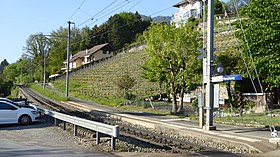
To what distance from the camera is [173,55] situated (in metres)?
30.0

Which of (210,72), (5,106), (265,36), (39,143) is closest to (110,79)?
(265,36)

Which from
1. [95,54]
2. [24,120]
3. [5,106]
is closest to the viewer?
[5,106]

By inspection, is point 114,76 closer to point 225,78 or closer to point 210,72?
point 210,72

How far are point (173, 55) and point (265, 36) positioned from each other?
7.30m

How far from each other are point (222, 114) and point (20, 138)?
51.0 ft

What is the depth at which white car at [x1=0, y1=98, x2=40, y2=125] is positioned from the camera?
1927cm

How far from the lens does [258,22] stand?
89.4 ft

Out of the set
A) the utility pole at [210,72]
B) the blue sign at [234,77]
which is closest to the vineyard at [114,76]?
the utility pole at [210,72]

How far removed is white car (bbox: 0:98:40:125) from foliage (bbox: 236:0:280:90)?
602 inches

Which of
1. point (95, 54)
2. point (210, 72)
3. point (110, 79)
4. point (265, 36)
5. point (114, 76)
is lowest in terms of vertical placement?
point (210, 72)

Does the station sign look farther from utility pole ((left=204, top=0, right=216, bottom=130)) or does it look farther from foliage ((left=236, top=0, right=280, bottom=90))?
foliage ((left=236, top=0, right=280, bottom=90))

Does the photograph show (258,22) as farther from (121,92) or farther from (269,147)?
(121,92)

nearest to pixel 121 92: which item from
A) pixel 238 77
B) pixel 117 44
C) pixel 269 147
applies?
pixel 238 77

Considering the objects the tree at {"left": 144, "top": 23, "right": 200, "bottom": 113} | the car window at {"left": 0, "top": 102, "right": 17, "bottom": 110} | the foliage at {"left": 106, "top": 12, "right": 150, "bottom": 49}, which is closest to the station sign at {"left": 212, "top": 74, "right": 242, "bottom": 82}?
the car window at {"left": 0, "top": 102, "right": 17, "bottom": 110}
